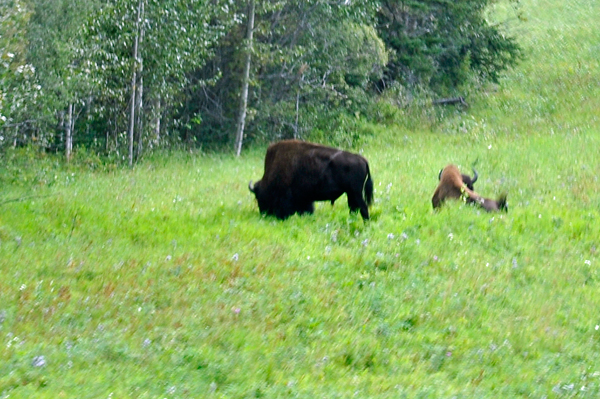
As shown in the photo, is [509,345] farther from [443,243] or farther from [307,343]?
[443,243]

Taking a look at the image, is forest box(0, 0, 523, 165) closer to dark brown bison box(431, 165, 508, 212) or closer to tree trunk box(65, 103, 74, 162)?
tree trunk box(65, 103, 74, 162)

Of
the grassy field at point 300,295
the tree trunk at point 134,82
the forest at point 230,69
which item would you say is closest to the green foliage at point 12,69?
the forest at point 230,69

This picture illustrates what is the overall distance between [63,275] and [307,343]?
315 cm

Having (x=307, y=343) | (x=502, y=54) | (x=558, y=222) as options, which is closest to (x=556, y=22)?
(x=502, y=54)

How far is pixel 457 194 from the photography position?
14.1 m

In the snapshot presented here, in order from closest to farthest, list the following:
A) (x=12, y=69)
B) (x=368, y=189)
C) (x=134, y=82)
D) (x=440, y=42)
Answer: (x=368, y=189) < (x=12, y=69) < (x=134, y=82) < (x=440, y=42)

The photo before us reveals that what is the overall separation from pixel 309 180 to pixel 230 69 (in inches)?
640

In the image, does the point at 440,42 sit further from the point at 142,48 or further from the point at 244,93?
the point at 142,48

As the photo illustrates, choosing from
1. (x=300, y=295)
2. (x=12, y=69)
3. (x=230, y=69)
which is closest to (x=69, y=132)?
(x=230, y=69)

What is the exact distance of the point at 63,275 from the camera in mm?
9156

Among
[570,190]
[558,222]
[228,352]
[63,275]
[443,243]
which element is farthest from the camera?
[570,190]

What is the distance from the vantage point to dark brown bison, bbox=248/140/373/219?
12984 mm

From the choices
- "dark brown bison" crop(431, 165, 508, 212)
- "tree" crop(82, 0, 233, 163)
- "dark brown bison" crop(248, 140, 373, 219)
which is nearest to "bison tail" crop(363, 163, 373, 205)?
"dark brown bison" crop(248, 140, 373, 219)

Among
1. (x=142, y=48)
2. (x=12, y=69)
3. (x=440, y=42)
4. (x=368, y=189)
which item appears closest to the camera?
(x=368, y=189)
